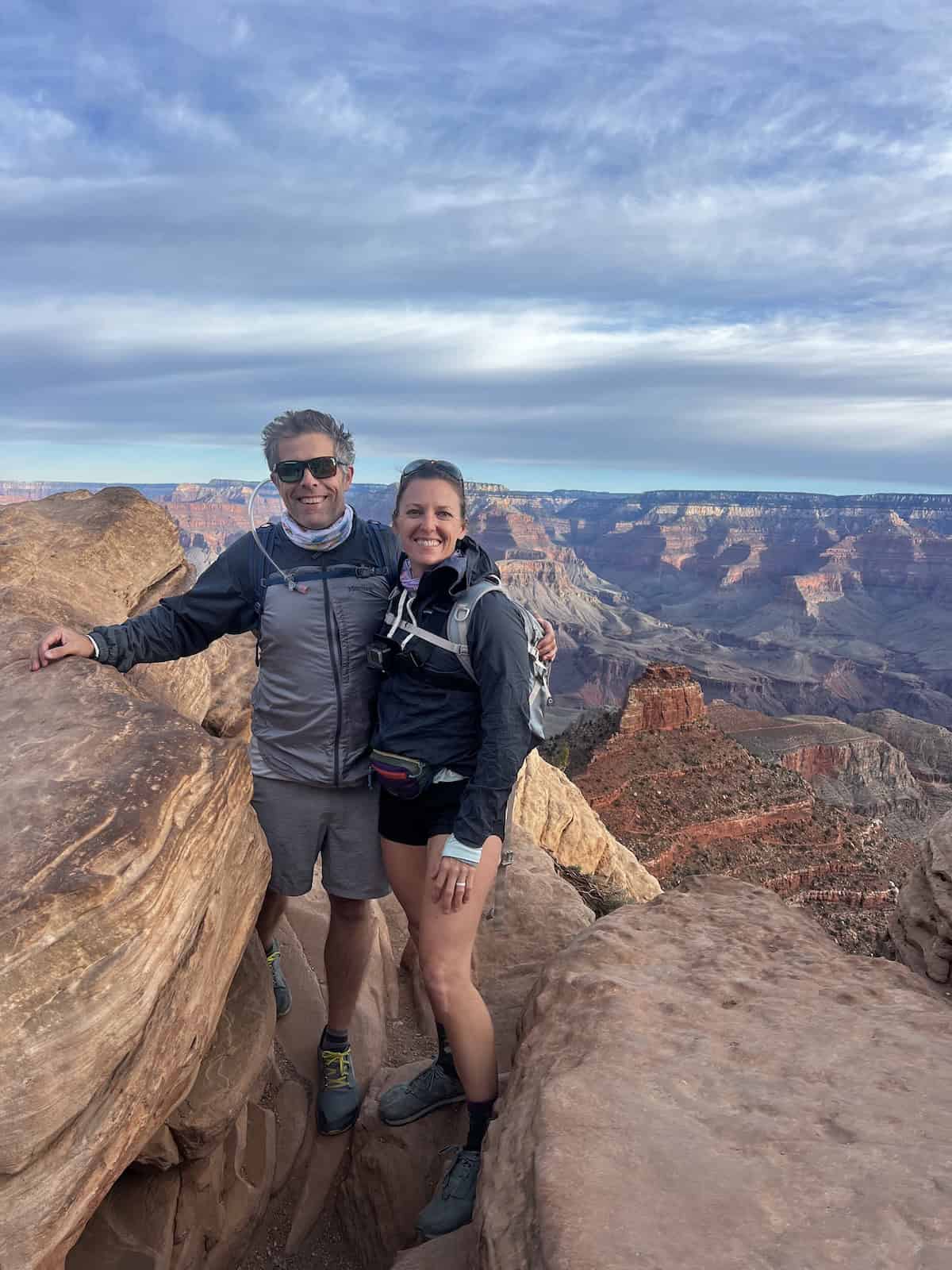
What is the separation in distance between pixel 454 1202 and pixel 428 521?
296 cm

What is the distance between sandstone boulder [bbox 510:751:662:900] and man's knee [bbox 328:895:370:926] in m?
9.84

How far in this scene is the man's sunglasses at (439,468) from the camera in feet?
11.6

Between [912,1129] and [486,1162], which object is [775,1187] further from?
[486,1162]

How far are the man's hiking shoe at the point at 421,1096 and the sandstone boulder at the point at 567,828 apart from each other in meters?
9.61

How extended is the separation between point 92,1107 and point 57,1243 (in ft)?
1.37

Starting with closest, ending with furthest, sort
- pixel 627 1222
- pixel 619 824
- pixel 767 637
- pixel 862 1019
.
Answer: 1. pixel 627 1222
2. pixel 862 1019
3. pixel 619 824
4. pixel 767 637

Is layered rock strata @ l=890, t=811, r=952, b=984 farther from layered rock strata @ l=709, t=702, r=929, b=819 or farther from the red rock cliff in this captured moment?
layered rock strata @ l=709, t=702, r=929, b=819

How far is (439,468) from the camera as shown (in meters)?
3.54

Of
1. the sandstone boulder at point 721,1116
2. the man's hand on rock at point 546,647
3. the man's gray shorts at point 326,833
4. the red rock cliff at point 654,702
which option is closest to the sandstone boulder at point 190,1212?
the man's gray shorts at point 326,833

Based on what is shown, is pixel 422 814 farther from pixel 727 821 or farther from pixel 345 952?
pixel 727 821

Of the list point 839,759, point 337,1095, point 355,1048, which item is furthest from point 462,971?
point 839,759

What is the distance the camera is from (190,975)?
332cm

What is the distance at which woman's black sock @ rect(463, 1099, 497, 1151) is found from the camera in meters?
3.57

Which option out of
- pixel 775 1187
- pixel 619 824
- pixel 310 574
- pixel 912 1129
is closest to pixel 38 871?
pixel 310 574
